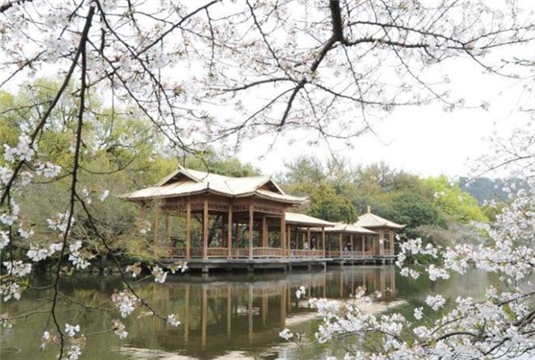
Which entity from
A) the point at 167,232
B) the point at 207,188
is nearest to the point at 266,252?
the point at 167,232

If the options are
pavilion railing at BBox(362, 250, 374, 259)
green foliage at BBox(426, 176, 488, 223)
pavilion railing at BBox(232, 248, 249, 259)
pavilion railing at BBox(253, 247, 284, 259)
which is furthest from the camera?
green foliage at BBox(426, 176, 488, 223)

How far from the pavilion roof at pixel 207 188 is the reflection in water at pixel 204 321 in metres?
4.29

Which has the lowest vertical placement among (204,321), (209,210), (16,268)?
(204,321)

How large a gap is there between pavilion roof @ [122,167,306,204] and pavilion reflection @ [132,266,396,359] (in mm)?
3766

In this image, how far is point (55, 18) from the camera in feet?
5.35

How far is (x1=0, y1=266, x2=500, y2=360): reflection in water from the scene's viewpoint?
6.01 m

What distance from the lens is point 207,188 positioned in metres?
17.6

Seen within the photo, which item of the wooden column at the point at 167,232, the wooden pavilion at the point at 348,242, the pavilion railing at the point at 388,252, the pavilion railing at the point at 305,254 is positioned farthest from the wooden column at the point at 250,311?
the pavilion railing at the point at 388,252

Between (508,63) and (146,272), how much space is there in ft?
60.0

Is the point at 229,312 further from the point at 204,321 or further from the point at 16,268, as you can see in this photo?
the point at 16,268

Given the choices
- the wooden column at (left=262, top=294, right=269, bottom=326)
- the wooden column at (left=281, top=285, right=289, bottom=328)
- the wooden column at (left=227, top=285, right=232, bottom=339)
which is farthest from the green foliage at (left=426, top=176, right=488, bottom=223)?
the wooden column at (left=262, top=294, right=269, bottom=326)

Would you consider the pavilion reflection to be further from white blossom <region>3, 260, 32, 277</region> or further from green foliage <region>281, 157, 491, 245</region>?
green foliage <region>281, 157, 491, 245</region>

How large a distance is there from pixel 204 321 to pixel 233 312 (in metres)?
1.15

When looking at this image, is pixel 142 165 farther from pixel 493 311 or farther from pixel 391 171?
pixel 391 171
